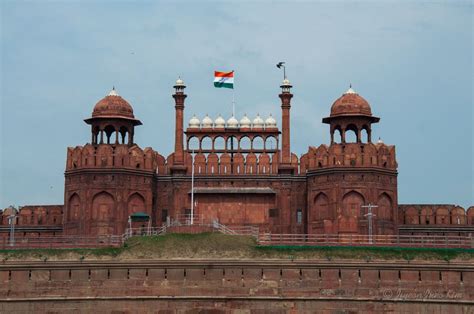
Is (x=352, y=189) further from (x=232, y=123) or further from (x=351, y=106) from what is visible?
(x=232, y=123)

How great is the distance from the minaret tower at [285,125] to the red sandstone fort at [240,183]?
71 mm

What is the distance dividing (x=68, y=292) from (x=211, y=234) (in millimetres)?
9254

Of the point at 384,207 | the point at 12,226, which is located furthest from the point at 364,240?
the point at 12,226

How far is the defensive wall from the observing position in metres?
59.6

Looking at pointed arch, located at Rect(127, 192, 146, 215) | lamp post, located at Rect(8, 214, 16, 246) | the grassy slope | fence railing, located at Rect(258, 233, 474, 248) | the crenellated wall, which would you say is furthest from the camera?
pointed arch, located at Rect(127, 192, 146, 215)

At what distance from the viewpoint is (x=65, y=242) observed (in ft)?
225

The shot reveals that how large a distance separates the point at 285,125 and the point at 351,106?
16.6 feet

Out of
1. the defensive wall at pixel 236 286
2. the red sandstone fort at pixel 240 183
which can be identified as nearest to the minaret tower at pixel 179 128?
the red sandstone fort at pixel 240 183

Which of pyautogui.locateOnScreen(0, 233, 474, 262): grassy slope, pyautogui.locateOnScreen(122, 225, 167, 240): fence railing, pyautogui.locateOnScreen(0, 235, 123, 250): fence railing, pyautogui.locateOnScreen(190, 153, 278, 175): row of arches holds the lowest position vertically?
pyautogui.locateOnScreen(0, 233, 474, 262): grassy slope

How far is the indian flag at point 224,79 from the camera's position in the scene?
7319 cm

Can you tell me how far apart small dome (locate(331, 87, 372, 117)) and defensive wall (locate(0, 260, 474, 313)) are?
14.3 meters

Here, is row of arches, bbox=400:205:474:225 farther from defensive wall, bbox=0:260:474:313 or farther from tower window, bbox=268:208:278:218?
defensive wall, bbox=0:260:474:313

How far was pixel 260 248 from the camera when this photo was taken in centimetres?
6156

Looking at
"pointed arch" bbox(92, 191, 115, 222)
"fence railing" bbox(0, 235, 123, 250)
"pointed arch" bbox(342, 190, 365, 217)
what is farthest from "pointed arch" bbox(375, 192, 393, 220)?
"pointed arch" bbox(92, 191, 115, 222)
